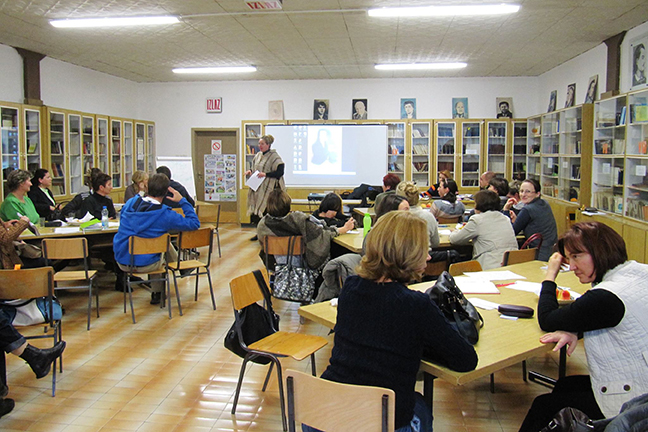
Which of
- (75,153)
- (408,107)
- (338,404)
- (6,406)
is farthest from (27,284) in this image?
(408,107)

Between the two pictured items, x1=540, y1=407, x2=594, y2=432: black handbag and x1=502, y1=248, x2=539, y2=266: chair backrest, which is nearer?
x1=540, y1=407, x2=594, y2=432: black handbag

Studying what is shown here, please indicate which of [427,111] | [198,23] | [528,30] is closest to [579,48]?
[528,30]

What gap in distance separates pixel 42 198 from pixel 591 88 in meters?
8.07

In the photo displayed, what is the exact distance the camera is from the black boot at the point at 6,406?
10.2 ft

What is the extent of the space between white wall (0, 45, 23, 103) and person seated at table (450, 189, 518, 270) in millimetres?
7077

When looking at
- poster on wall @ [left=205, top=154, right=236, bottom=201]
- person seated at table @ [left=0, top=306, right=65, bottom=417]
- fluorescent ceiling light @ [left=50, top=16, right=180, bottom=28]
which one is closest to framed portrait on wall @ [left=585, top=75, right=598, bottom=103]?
fluorescent ceiling light @ [left=50, top=16, right=180, bottom=28]

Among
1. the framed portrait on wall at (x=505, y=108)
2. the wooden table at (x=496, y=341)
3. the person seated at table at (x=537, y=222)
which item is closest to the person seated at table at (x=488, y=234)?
the person seated at table at (x=537, y=222)

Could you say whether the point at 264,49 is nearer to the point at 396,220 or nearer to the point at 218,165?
the point at 218,165

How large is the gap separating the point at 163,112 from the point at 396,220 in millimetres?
10910

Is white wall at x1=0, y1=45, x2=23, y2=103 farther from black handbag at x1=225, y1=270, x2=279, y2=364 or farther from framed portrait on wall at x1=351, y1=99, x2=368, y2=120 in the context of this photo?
black handbag at x1=225, y1=270, x2=279, y2=364

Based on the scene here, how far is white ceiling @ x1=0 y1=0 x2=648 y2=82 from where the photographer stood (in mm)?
5875

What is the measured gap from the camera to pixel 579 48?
8.12 m

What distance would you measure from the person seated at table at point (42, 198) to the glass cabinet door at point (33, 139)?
1.14 metres

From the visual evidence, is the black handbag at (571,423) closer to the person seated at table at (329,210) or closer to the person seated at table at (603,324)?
the person seated at table at (603,324)
